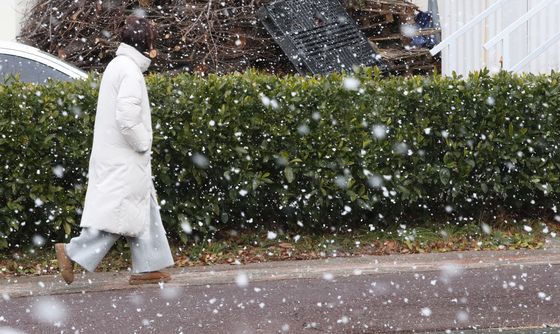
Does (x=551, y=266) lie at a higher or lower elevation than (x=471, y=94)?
lower

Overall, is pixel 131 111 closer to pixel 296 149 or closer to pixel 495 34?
pixel 296 149

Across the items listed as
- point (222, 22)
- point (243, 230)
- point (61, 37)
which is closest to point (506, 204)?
point (243, 230)

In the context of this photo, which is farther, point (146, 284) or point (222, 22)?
point (222, 22)

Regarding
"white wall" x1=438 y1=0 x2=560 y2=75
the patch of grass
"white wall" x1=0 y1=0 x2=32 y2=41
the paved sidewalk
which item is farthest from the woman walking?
"white wall" x1=0 y1=0 x2=32 y2=41

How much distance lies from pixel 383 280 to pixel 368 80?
220 cm

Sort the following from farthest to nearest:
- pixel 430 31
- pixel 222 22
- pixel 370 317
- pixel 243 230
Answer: pixel 430 31 < pixel 222 22 < pixel 243 230 < pixel 370 317

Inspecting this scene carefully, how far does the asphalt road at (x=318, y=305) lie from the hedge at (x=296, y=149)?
54.9 inches

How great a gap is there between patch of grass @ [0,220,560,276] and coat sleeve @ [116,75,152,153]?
165 cm

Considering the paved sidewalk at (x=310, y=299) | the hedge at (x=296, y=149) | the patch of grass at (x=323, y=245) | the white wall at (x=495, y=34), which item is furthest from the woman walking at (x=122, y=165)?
the white wall at (x=495, y=34)

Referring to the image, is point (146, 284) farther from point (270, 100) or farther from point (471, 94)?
point (471, 94)

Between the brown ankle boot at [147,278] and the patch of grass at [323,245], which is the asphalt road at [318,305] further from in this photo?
the patch of grass at [323,245]

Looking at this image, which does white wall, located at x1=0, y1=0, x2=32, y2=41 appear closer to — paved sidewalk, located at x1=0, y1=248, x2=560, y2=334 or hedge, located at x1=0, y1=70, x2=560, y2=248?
hedge, located at x1=0, y1=70, x2=560, y2=248

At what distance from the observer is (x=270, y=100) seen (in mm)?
8352

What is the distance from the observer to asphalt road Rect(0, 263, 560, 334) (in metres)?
5.80
